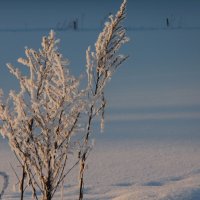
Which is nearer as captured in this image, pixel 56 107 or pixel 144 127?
pixel 56 107

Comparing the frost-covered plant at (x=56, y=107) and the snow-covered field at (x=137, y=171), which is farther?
the snow-covered field at (x=137, y=171)

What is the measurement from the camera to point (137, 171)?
12.2 ft

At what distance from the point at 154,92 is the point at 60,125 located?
15.5 feet

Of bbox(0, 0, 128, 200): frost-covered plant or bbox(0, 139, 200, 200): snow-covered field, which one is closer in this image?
bbox(0, 0, 128, 200): frost-covered plant

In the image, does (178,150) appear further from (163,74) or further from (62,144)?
(163,74)

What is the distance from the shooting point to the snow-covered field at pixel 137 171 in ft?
9.24

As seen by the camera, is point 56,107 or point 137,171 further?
point 137,171

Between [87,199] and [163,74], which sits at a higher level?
[163,74]

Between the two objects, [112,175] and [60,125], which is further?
[112,175]

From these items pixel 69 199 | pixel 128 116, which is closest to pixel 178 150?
pixel 128 116

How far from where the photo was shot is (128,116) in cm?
541

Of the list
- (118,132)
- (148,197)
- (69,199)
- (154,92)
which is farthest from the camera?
(154,92)

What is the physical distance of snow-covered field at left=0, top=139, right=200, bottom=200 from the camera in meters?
2.82

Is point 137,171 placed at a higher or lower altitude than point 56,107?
lower
